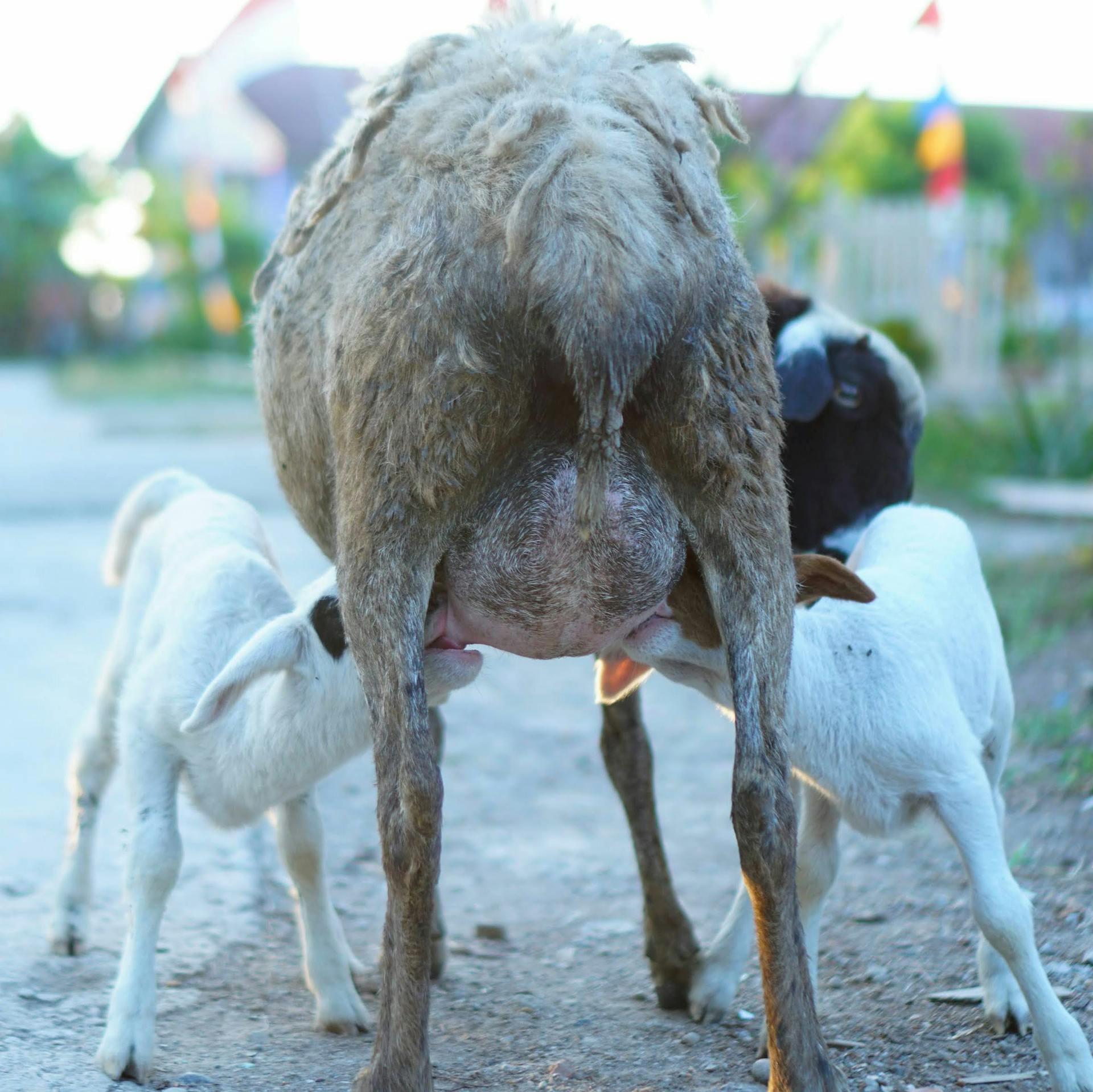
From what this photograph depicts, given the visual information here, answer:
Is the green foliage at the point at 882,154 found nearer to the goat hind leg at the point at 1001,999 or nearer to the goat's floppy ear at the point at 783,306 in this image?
the goat's floppy ear at the point at 783,306

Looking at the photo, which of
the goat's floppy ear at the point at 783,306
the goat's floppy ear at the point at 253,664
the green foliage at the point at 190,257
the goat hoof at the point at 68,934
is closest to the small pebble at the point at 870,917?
the goat's floppy ear at the point at 783,306

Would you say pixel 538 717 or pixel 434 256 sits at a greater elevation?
pixel 434 256

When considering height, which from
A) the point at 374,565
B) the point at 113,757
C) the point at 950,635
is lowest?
the point at 113,757

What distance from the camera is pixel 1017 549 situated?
8328 millimetres

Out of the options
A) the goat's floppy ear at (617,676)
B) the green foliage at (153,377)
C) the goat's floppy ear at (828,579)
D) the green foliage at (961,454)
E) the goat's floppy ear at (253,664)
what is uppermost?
the goat's floppy ear at (828,579)

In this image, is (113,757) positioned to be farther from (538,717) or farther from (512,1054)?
(538,717)

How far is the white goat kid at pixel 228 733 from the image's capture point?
297 centimetres

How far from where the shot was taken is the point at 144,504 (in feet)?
14.2

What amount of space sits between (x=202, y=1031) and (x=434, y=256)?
1803 millimetres

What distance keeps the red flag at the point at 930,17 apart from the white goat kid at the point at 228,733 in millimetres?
9581

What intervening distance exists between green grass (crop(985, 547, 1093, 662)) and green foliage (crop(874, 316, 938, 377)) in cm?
621

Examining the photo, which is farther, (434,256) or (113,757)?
(113,757)

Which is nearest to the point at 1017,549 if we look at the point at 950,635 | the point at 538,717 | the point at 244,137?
the point at 538,717

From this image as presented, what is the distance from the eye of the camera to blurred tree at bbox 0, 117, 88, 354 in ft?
155
